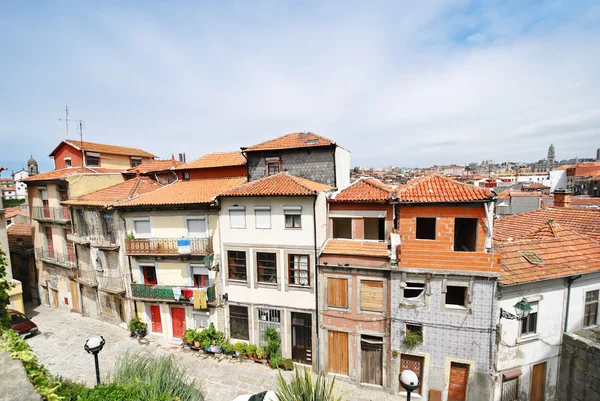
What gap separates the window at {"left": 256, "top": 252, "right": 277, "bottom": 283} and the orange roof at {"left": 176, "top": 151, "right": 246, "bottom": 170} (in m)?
7.61

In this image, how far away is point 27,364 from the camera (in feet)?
16.4

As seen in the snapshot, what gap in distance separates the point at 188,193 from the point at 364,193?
11.6 m

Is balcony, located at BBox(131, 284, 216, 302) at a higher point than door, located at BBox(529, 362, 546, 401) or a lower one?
higher

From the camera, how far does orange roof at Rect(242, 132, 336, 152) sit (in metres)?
17.8

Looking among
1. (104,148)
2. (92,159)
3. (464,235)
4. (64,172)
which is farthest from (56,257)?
(464,235)

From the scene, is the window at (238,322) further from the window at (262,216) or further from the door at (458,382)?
the door at (458,382)

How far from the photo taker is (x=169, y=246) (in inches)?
682

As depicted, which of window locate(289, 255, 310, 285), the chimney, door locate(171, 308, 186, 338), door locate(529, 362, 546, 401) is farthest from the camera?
the chimney

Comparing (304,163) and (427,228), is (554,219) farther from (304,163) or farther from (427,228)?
(304,163)

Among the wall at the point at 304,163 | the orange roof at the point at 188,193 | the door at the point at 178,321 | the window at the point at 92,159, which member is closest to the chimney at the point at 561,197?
the wall at the point at 304,163

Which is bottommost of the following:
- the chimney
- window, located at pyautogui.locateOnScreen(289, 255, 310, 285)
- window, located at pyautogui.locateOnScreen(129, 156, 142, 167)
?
window, located at pyautogui.locateOnScreen(289, 255, 310, 285)

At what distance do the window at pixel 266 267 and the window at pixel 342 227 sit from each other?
4.70 m

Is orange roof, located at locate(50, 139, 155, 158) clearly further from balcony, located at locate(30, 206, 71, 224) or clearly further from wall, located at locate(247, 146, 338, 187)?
wall, located at locate(247, 146, 338, 187)

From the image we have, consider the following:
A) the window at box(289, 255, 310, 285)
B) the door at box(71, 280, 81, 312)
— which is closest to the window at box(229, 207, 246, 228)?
the window at box(289, 255, 310, 285)
